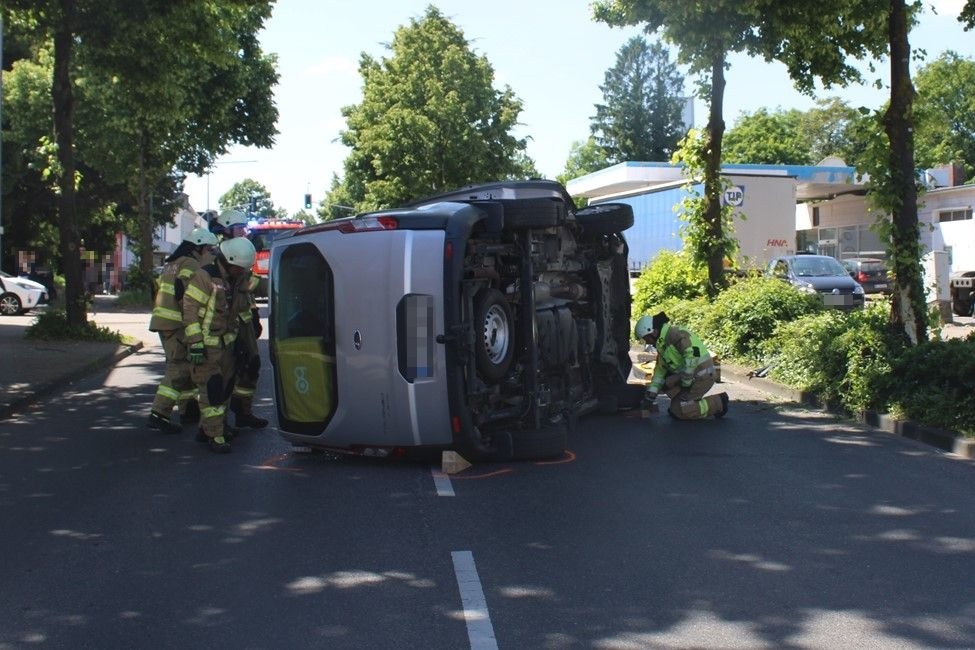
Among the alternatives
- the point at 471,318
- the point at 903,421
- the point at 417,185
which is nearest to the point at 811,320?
the point at 903,421

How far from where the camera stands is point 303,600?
568 centimetres

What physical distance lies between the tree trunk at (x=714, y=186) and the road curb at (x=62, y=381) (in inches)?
417

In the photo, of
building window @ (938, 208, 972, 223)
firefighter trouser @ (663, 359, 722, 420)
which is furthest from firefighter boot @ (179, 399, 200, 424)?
building window @ (938, 208, 972, 223)

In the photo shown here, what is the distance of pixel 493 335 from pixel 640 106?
3313 inches

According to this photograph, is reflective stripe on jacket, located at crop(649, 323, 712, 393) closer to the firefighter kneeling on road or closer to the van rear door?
the firefighter kneeling on road

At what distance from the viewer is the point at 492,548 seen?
670 centimetres

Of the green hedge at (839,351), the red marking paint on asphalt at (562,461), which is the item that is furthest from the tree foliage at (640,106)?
the red marking paint on asphalt at (562,461)

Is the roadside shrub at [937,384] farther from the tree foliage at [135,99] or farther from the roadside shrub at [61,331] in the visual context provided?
the roadside shrub at [61,331]

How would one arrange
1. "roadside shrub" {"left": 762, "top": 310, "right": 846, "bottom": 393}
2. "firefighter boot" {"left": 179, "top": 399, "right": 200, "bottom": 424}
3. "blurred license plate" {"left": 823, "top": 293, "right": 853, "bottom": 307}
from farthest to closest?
1. "blurred license plate" {"left": 823, "top": 293, "right": 853, "bottom": 307}
2. "roadside shrub" {"left": 762, "top": 310, "right": 846, "bottom": 393}
3. "firefighter boot" {"left": 179, "top": 399, "right": 200, "bottom": 424}

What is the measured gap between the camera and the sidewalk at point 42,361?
13.9 metres

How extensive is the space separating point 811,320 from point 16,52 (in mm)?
37049

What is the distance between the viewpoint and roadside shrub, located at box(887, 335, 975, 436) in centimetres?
1083

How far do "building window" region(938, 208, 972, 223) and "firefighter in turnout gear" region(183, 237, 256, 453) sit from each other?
42609 millimetres

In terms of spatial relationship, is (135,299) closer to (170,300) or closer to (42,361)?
(42,361)
